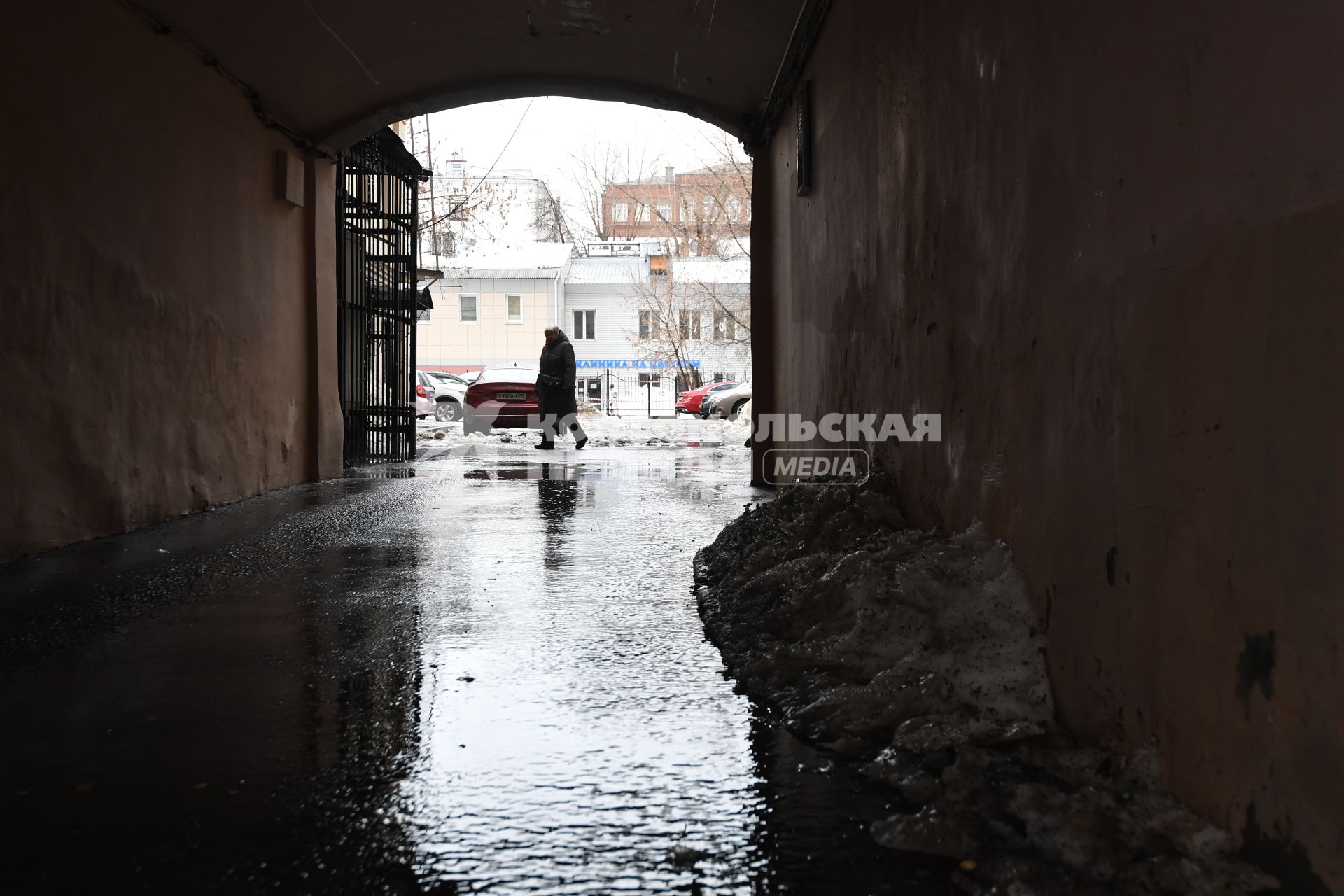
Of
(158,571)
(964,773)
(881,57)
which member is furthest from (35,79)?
(964,773)

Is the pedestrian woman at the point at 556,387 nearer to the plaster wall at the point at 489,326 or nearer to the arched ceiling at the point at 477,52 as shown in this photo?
the arched ceiling at the point at 477,52

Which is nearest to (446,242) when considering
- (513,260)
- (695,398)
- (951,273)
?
(695,398)

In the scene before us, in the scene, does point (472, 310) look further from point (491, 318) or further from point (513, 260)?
point (513, 260)

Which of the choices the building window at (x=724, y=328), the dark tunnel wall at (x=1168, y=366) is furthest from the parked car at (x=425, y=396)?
the dark tunnel wall at (x=1168, y=366)

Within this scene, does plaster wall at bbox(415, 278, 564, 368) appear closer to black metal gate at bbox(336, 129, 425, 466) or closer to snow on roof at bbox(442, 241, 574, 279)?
snow on roof at bbox(442, 241, 574, 279)

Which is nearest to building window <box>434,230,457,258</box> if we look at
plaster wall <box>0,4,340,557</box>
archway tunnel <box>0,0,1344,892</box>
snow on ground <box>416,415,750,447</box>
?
snow on ground <box>416,415,750,447</box>

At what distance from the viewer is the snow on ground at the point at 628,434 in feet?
64.5

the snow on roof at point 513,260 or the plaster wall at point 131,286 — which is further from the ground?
the snow on roof at point 513,260

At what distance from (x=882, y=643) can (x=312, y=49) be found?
7674 mm

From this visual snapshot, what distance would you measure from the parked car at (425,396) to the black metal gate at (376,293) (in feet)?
38.2

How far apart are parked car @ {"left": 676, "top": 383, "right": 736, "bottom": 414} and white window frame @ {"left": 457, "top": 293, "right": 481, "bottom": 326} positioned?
13.2 metres

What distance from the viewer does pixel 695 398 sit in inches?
1267

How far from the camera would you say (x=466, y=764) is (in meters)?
2.67

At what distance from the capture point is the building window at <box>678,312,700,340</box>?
120 feet
